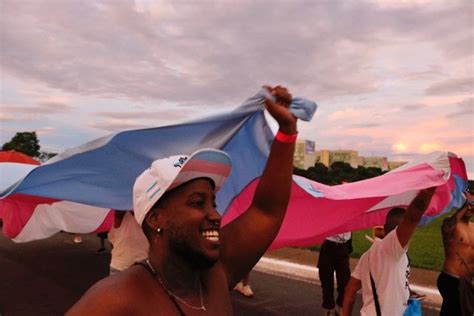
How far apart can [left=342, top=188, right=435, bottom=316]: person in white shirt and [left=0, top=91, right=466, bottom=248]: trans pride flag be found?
0.18 metres

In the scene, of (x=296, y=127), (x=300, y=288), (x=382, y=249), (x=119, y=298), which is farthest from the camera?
(x=300, y=288)

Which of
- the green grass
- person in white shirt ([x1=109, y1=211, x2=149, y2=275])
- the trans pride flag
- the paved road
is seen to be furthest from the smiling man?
the green grass

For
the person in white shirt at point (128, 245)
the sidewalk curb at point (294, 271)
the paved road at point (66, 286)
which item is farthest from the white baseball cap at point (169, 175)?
the sidewalk curb at point (294, 271)

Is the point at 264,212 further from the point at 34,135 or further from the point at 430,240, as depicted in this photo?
the point at 34,135

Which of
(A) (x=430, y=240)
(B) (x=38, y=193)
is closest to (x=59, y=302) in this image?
(B) (x=38, y=193)

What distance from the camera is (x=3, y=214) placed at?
6672mm

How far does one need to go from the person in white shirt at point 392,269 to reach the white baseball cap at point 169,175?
2152 mm

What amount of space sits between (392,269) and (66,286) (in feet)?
20.6

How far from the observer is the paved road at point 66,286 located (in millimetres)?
6645

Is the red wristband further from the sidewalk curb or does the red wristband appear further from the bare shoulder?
the sidewalk curb

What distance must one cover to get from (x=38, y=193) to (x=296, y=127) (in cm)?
277

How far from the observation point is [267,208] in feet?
6.70

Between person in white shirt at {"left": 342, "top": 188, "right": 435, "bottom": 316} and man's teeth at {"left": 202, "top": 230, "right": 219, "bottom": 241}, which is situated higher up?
man's teeth at {"left": 202, "top": 230, "right": 219, "bottom": 241}

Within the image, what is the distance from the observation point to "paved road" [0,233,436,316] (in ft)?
21.8
